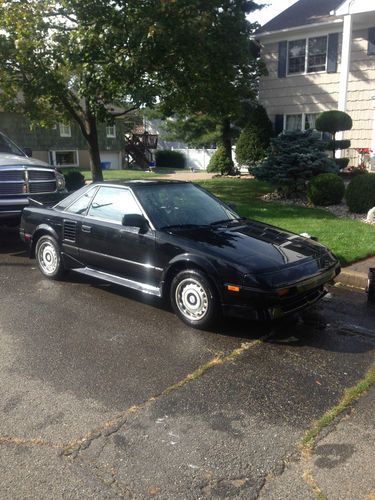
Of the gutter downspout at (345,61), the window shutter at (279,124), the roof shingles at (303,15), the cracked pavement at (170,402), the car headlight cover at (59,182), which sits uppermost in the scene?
the roof shingles at (303,15)

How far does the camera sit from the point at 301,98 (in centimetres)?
1961

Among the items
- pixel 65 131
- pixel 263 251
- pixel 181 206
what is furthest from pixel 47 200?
pixel 65 131

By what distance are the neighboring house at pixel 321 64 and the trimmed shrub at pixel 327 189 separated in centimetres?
611

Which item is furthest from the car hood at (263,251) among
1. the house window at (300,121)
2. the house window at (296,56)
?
the house window at (296,56)

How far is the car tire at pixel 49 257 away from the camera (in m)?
6.37

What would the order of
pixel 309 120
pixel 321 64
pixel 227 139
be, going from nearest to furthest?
pixel 321 64 → pixel 309 120 → pixel 227 139

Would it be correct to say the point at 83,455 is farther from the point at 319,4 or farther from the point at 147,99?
the point at 319,4

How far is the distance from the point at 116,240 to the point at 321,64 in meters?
16.3

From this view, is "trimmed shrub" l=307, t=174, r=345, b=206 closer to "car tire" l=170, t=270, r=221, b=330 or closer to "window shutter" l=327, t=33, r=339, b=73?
"car tire" l=170, t=270, r=221, b=330

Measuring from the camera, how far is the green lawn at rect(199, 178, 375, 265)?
7410 millimetres

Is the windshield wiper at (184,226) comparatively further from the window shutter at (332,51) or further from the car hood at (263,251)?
the window shutter at (332,51)

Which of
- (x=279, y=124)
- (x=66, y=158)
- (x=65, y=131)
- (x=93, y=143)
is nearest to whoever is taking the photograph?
(x=93, y=143)

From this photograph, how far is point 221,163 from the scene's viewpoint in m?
21.3

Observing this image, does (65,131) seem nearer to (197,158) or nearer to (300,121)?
(197,158)
